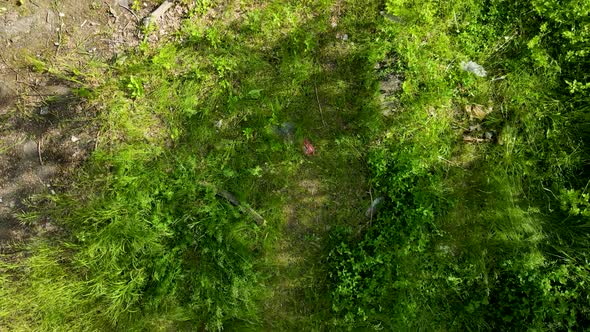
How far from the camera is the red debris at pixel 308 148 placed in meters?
4.16

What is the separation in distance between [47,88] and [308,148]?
281cm

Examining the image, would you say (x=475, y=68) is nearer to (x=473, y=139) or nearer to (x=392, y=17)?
(x=473, y=139)

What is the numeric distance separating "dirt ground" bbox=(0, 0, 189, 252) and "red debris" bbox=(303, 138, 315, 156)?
1849mm

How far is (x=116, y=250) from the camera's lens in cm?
399

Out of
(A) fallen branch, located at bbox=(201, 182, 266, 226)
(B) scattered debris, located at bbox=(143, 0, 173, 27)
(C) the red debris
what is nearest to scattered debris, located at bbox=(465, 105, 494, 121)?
(C) the red debris

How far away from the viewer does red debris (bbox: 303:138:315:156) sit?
4.16 metres

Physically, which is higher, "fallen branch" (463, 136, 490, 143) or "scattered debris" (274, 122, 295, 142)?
"scattered debris" (274, 122, 295, 142)

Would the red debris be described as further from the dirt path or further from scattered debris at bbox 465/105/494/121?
scattered debris at bbox 465/105/494/121

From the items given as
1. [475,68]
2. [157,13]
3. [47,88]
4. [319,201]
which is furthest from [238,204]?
[475,68]

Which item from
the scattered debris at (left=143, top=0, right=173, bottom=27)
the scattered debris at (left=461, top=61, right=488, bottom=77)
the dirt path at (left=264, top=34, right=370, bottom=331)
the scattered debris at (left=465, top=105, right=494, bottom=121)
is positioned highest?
the scattered debris at (left=143, top=0, right=173, bottom=27)

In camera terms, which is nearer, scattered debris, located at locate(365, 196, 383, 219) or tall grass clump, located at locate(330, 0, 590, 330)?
tall grass clump, located at locate(330, 0, 590, 330)

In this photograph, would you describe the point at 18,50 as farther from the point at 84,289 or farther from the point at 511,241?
the point at 511,241

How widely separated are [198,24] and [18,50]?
1931mm

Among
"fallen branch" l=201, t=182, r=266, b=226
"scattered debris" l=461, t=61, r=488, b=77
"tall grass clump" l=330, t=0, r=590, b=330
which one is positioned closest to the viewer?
"tall grass clump" l=330, t=0, r=590, b=330
